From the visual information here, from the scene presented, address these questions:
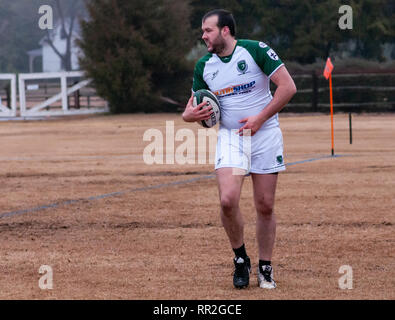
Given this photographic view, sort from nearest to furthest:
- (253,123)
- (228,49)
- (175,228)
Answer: (253,123) < (228,49) < (175,228)

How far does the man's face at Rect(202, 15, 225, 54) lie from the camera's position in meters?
6.52

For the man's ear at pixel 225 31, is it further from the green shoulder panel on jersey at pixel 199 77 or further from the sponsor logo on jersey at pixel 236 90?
the sponsor logo on jersey at pixel 236 90

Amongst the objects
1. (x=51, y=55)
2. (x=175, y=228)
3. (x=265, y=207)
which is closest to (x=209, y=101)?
(x=265, y=207)

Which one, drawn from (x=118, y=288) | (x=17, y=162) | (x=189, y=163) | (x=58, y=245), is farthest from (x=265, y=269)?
(x=17, y=162)

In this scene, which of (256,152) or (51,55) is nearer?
(256,152)

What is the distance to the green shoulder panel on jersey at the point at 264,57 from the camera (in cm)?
649

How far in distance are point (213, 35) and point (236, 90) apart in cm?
48

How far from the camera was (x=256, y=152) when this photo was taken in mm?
6641

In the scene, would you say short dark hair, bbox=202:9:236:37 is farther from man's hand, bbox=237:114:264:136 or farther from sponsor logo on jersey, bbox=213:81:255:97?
man's hand, bbox=237:114:264:136

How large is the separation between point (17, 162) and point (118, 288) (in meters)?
12.1

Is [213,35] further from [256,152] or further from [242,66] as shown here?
[256,152]

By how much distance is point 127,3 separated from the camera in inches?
1554

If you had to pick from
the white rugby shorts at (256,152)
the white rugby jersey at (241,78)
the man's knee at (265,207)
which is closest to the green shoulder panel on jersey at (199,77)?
the white rugby jersey at (241,78)
